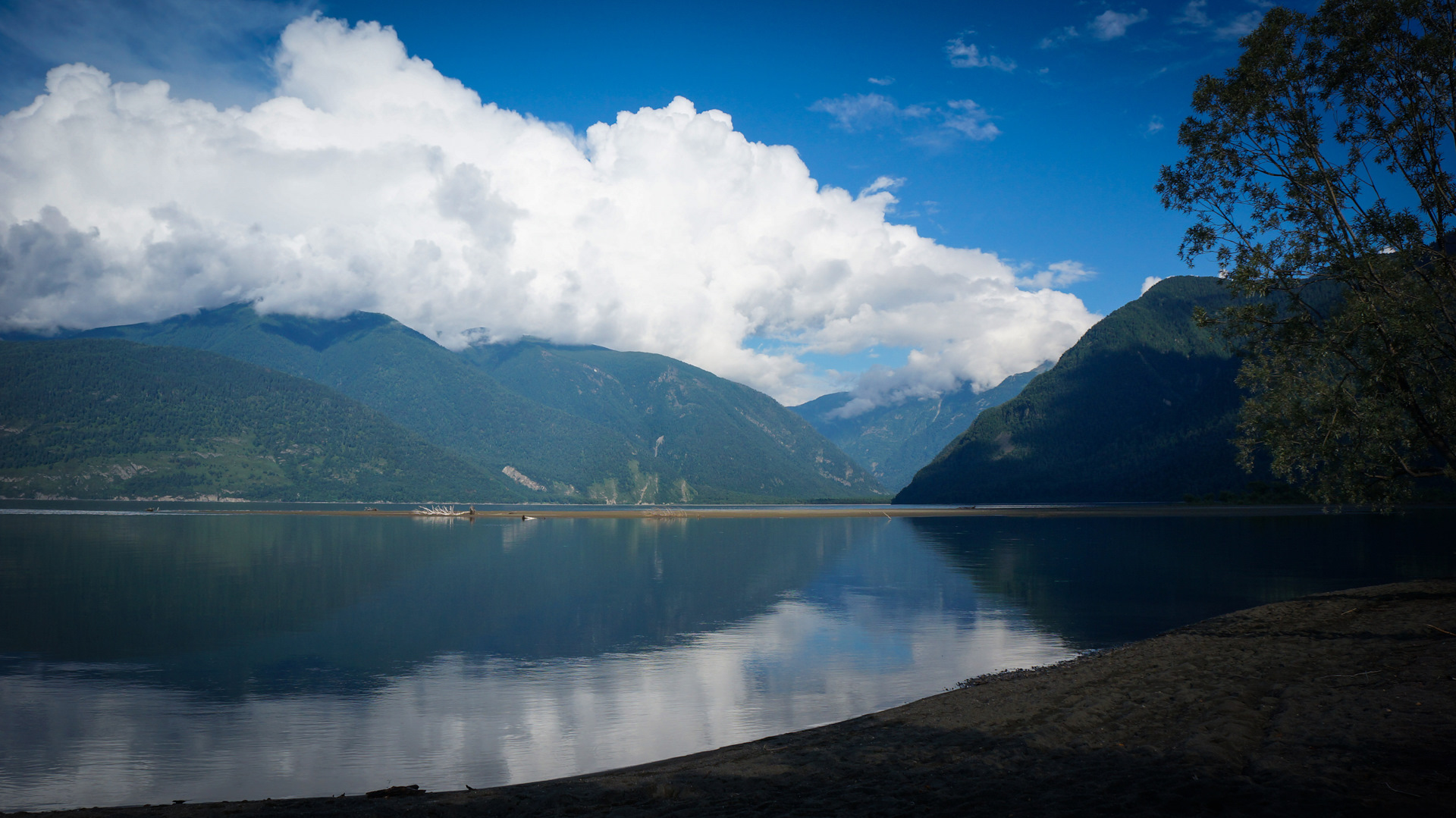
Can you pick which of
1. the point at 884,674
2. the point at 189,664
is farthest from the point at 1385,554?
the point at 189,664

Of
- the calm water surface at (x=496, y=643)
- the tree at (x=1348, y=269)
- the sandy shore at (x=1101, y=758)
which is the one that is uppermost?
the tree at (x=1348, y=269)

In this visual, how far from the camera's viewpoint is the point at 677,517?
195m

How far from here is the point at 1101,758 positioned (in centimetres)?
1339

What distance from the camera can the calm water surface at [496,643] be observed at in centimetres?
1877

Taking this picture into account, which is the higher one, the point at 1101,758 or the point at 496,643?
the point at 1101,758

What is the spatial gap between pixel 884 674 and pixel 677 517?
557ft

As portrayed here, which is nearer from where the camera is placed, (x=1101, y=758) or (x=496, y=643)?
(x=1101, y=758)

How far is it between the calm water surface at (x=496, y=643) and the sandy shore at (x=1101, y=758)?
349 cm

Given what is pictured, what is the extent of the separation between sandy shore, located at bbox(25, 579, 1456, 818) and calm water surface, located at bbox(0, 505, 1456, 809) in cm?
A: 349

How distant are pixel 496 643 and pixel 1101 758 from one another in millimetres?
26436

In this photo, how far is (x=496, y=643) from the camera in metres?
34.1

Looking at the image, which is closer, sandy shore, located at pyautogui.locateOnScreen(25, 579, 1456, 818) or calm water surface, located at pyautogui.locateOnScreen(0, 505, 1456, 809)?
sandy shore, located at pyautogui.locateOnScreen(25, 579, 1456, 818)

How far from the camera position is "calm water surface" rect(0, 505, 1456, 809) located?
18.8 metres

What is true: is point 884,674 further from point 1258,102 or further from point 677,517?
point 677,517
